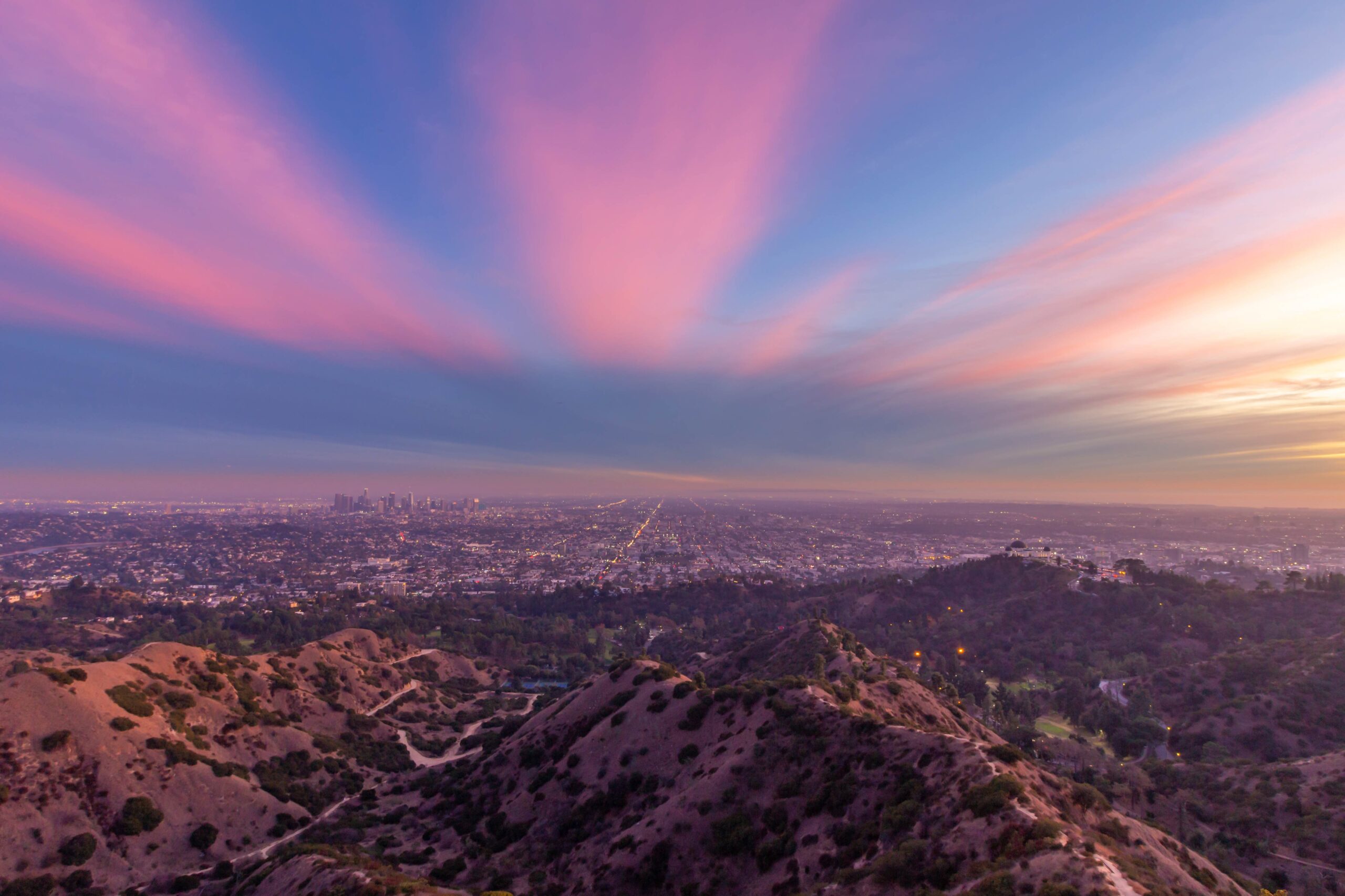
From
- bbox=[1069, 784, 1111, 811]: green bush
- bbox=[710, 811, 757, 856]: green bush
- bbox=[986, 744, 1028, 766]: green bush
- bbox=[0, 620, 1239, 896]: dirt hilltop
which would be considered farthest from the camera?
bbox=[710, 811, 757, 856]: green bush

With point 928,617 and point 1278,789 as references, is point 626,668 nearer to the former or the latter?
point 1278,789

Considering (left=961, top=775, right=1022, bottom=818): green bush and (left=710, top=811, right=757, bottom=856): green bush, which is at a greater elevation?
(left=961, top=775, right=1022, bottom=818): green bush

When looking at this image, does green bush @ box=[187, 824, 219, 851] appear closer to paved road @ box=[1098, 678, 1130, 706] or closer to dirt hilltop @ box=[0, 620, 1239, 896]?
dirt hilltop @ box=[0, 620, 1239, 896]

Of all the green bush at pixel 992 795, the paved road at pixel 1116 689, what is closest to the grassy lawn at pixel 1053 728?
the paved road at pixel 1116 689

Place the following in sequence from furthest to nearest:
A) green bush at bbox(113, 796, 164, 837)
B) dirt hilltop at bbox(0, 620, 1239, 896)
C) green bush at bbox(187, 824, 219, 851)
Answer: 1. green bush at bbox(187, 824, 219, 851)
2. green bush at bbox(113, 796, 164, 837)
3. dirt hilltop at bbox(0, 620, 1239, 896)

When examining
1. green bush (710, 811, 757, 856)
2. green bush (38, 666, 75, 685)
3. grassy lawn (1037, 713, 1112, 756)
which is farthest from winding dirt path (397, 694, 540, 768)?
grassy lawn (1037, 713, 1112, 756)

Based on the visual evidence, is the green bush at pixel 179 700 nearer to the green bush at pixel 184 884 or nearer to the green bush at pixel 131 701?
the green bush at pixel 131 701

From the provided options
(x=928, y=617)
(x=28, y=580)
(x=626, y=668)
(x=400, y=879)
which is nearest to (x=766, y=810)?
(x=400, y=879)
